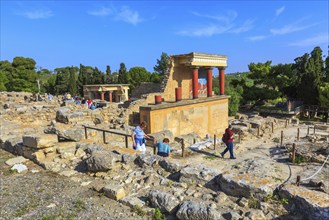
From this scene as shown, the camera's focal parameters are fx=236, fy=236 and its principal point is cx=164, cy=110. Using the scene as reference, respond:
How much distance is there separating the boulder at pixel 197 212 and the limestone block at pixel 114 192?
4.41 feet

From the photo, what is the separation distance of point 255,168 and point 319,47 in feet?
105

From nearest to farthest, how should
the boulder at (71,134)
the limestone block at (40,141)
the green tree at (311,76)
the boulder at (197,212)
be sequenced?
the boulder at (197,212)
the limestone block at (40,141)
the boulder at (71,134)
the green tree at (311,76)

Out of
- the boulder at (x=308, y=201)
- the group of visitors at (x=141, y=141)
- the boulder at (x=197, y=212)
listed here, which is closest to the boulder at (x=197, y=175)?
the boulder at (x=197, y=212)

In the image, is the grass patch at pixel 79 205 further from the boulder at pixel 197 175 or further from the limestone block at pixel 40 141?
the limestone block at pixel 40 141

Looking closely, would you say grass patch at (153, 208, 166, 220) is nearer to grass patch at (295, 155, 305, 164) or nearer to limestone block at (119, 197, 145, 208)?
limestone block at (119, 197, 145, 208)

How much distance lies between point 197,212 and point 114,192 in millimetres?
1778

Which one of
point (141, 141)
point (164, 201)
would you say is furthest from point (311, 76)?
point (164, 201)

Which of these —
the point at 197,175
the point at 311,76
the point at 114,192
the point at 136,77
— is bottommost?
the point at 114,192

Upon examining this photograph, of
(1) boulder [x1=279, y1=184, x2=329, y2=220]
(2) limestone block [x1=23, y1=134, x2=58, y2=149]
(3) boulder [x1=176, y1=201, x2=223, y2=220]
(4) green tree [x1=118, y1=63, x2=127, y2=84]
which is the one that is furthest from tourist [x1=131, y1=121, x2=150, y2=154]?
(4) green tree [x1=118, y1=63, x2=127, y2=84]

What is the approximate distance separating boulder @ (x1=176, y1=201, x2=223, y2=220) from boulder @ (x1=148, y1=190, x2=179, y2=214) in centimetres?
23

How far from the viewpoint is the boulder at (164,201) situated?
4.14m

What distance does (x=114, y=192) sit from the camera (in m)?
4.68

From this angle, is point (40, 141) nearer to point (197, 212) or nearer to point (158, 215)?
point (158, 215)

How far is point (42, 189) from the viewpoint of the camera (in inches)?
205
